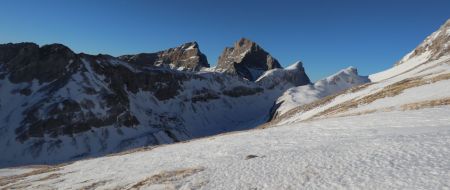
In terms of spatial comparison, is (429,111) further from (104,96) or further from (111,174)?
(104,96)

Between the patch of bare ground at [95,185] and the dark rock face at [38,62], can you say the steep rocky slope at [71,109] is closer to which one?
the dark rock face at [38,62]

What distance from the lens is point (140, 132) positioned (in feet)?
530

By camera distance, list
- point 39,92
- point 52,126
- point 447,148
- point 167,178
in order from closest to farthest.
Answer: point 447,148
point 167,178
point 52,126
point 39,92

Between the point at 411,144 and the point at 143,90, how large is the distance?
184616mm

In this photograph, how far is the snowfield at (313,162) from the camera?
17.5 metres

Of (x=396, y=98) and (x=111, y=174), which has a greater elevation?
(x=396, y=98)

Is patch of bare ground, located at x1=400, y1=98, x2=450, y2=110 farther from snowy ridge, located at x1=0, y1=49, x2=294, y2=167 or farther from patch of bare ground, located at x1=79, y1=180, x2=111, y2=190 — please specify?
snowy ridge, located at x1=0, y1=49, x2=294, y2=167

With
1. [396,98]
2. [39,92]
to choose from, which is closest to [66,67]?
[39,92]

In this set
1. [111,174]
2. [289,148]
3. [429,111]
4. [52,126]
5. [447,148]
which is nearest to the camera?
[447,148]

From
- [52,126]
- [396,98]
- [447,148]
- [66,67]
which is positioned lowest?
[447,148]

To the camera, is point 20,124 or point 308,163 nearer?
point 308,163

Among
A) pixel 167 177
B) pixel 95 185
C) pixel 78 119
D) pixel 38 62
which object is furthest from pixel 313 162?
pixel 38 62

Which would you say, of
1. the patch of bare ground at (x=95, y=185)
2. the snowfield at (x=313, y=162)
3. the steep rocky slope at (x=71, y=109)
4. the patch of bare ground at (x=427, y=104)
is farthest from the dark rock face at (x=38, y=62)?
the patch of bare ground at (x=427, y=104)

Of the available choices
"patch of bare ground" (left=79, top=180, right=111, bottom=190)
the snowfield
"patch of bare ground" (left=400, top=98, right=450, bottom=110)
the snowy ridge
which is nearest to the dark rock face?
the snowy ridge
